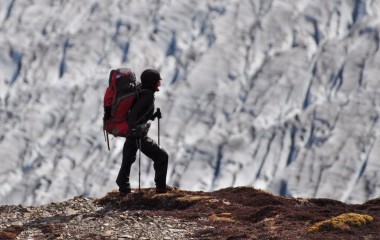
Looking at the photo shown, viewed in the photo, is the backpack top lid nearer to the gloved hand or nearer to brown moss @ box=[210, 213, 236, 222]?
the gloved hand

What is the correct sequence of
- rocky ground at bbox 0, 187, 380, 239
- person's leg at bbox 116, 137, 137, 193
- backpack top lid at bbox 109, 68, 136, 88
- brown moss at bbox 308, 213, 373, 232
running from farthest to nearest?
person's leg at bbox 116, 137, 137, 193
backpack top lid at bbox 109, 68, 136, 88
rocky ground at bbox 0, 187, 380, 239
brown moss at bbox 308, 213, 373, 232

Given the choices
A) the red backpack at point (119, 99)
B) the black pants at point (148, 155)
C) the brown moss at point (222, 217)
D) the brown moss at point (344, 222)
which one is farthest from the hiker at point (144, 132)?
the brown moss at point (344, 222)

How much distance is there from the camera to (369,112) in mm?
186125

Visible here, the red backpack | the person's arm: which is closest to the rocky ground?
the red backpack

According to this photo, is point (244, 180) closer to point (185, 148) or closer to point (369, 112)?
point (185, 148)

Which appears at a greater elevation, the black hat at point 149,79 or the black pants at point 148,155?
the black hat at point 149,79

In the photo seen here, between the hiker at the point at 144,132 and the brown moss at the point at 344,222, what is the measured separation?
5.41m

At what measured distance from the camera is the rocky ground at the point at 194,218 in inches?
567

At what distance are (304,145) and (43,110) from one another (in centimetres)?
7069

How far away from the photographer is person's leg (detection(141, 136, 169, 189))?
1852 cm

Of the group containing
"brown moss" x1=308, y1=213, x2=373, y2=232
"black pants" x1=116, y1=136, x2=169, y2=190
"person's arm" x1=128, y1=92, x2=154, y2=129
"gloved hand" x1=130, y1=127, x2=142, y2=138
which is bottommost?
"brown moss" x1=308, y1=213, x2=373, y2=232

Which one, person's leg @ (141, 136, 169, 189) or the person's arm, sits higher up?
the person's arm

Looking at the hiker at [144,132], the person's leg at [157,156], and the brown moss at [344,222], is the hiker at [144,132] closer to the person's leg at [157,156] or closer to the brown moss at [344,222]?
the person's leg at [157,156]

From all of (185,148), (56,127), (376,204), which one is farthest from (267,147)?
(376,204)
